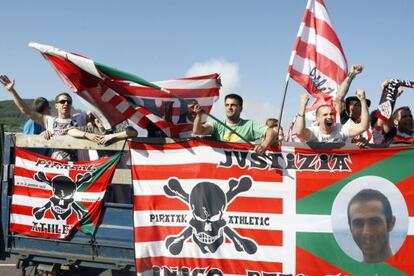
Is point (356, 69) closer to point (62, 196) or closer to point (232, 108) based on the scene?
point (232, 108)

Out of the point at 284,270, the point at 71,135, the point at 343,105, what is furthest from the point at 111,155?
the point at 343,105

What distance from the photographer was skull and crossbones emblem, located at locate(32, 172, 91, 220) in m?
5.50

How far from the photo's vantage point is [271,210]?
4883 millimetres

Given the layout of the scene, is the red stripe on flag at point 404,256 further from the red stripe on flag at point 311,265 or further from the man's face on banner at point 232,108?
the man's face on banner at point 232,108

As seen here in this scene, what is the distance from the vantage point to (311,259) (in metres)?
4.77

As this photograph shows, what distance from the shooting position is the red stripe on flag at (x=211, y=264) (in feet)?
16.0

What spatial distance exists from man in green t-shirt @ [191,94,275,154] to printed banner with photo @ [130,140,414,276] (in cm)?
23

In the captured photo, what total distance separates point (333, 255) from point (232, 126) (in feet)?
5.37

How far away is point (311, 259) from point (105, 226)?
82.5 inches

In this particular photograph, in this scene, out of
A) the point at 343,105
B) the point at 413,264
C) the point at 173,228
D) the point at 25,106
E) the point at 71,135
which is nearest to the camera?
the point at 413,264

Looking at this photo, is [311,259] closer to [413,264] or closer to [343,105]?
[413,264]

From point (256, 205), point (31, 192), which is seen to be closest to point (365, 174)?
point (256, 205)

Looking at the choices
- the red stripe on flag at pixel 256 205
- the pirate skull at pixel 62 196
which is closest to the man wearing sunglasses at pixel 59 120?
the pirate skull at pixel 62 196

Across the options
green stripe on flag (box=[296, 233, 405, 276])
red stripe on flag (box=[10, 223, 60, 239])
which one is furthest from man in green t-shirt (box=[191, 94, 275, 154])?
red stripe on flag (box=[10, 223, 60, 239])
